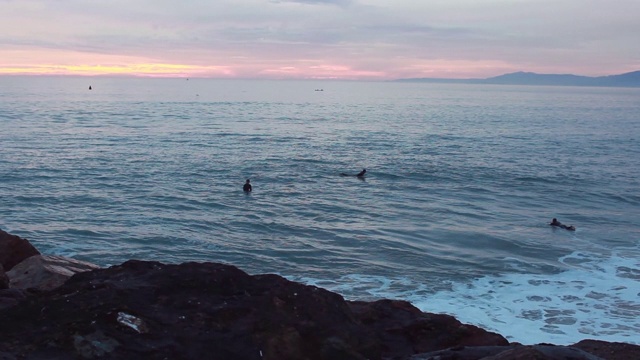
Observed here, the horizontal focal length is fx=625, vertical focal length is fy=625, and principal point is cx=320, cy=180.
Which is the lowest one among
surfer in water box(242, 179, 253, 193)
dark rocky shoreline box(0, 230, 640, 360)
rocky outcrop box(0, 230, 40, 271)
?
surfer in water box(242, 179, 253, 193)

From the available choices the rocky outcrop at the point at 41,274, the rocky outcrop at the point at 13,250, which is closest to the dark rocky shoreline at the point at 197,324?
the rocky outcrop at the point at 41,274

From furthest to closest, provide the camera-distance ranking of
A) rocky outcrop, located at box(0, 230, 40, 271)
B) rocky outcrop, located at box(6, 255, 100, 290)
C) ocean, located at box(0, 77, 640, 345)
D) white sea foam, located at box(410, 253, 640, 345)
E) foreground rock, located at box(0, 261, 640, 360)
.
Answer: ocean, located at box(0, 77, 640, 345) < white sea foam, located at box(410, 253, 640, 345) < rocky outcrop, located at box(0, 230, 40, 271) < rocky outcrop, located at box(6, 255, 100, 290) < foreground rock, located at box(0, 261, 640, 360)

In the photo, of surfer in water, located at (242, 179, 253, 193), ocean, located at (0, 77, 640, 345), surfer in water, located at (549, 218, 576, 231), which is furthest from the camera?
surfer in water, located at (242, 179, 253, 193)

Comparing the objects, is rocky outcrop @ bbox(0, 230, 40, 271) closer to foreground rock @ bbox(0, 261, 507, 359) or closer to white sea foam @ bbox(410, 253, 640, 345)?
foreground rock @ bbox(0, 261, 507, 359)

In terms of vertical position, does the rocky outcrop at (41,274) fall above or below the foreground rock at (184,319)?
below

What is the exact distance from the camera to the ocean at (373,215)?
15.8 m

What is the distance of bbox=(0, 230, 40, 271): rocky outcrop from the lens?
10375 mm

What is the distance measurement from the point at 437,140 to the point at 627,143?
663 inches

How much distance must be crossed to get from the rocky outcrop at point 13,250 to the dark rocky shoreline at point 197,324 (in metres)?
4.43

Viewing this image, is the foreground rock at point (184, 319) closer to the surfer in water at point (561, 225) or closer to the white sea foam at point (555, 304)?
the white sea foam at point (555, 304)

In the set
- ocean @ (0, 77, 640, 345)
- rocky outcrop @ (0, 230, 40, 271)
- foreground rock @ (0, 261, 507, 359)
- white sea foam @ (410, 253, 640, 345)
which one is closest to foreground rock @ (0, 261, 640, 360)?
foreground rock @ (0, 261, 507, 359)

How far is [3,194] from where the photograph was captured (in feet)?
85.7

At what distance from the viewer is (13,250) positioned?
34.3ft

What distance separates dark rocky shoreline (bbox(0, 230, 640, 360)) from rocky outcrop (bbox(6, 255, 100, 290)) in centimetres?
147
